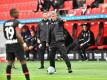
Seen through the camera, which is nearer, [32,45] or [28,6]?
[32,45]

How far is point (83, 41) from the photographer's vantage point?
79.4 feet

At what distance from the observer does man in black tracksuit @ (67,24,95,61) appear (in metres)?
23.9

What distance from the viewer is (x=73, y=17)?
25.8 metres

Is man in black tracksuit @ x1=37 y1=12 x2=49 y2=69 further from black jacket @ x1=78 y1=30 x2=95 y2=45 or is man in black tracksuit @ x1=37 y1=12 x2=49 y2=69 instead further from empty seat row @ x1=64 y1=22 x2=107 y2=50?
empty seat row @ x1=64 y1=22 x2=107 y2=50

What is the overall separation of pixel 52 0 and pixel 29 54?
396 centimetres

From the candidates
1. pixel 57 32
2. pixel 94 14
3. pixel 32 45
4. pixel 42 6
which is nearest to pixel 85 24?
pixel 94 14

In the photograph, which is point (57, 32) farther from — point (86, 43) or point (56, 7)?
point (56, 7)

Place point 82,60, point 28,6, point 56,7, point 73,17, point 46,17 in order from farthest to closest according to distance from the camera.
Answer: point 28,6 < point 56,7 < point 73,17 < point 82,60 < point 46,17

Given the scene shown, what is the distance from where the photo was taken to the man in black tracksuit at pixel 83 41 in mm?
23891

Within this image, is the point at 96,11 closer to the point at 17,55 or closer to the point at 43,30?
the point at 43,30

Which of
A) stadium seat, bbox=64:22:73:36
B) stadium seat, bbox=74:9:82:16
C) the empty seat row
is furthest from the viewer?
stadium seat, bbox=64:22:73:36

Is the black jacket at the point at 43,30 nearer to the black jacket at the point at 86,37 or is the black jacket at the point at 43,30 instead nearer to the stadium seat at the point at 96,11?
the black jacket at the point at 86,37

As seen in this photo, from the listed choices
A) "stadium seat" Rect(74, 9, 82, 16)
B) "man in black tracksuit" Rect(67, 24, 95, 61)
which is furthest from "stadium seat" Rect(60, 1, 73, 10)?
"man in black tracksuit" Rect(67, 24, 95, 61)

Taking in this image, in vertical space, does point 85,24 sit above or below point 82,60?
above
